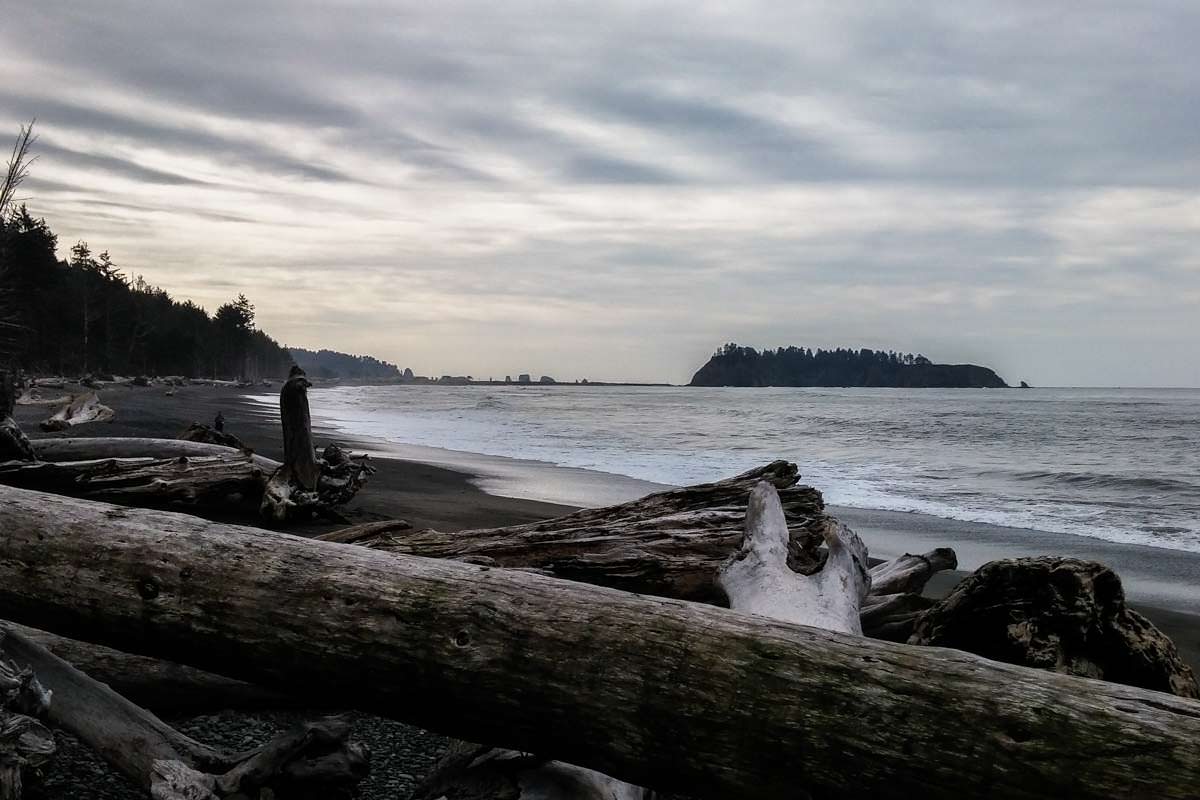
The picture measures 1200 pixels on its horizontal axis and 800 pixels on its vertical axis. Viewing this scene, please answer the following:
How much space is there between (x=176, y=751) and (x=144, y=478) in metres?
4.82

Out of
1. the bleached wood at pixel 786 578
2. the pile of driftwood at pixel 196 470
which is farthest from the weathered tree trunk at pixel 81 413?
the bleached wood at pixel 786 578

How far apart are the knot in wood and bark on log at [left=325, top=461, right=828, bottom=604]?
1909 mm

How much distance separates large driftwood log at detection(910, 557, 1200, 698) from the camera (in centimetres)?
348

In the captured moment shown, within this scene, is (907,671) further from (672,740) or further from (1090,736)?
(672,740)

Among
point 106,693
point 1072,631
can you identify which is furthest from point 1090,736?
point 106,693

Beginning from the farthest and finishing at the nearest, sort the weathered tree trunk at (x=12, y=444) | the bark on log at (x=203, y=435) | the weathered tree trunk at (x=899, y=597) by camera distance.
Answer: the bark on log at (x=203, y=435) → the weathered tree trunk at (x=12, y=444) → the weathered tree trunk at (x=899, y=597)

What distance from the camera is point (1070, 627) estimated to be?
353cm

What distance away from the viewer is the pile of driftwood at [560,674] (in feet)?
7.23

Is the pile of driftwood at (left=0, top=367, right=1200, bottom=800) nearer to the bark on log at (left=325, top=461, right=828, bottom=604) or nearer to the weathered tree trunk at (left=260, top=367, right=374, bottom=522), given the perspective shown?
the bark on log at (left=325, top=461, right=828, bottom=604)

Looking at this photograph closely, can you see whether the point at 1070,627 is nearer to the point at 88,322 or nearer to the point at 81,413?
the point at 81,413

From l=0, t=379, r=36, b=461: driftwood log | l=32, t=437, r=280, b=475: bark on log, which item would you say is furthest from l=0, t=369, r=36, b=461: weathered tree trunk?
l=32, t=437, r=280, b=475: bark on log

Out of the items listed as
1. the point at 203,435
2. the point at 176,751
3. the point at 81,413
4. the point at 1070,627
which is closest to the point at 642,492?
the point at 203,435

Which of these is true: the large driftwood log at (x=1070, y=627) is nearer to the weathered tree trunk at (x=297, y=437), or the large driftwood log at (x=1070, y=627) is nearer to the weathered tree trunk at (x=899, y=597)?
the weathered tree trunk at (x=899, y=597)

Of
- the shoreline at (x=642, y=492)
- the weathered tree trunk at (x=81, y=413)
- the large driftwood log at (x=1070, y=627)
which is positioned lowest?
the shoreline at (x=642, y=492)
